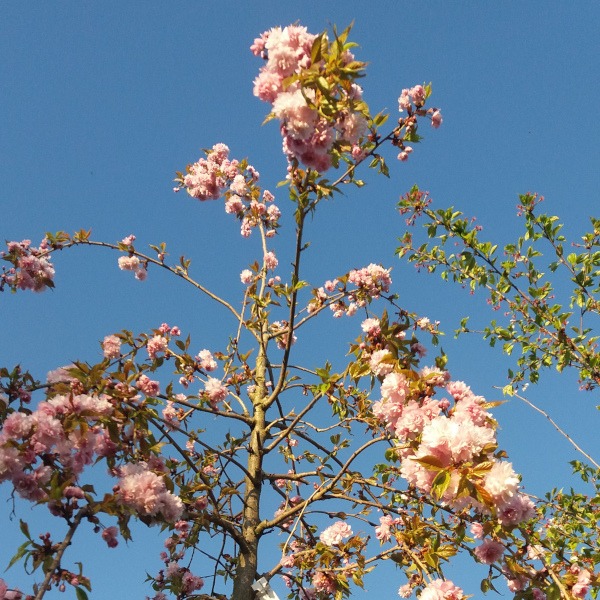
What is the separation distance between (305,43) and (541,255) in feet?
11.4

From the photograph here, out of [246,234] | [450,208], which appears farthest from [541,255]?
[246,234]

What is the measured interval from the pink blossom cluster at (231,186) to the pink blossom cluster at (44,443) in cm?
327

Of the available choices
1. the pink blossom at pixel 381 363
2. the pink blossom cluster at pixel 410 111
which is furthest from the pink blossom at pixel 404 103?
the pink blossom at pixel 381 363

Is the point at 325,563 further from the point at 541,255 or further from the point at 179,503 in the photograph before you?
the point at 541,255

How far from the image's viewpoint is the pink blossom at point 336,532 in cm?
377

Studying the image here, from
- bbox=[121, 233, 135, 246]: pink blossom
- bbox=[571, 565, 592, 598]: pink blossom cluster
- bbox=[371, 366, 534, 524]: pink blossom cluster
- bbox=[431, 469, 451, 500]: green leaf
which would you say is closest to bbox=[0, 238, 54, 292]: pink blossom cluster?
bbox=[121, 233, 135, 246]: pink blossom

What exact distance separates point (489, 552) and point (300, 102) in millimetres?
2297

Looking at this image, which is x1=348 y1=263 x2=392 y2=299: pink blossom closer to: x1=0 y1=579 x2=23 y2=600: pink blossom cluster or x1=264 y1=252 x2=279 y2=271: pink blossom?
x1=264 y1=252 x2=279 y2=271: pink blossom

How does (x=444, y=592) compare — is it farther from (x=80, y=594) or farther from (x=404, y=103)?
(x=404, y=103)

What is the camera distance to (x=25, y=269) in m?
4.25

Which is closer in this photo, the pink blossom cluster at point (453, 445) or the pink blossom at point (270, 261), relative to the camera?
the pink blossom cluster at point (453, 445)

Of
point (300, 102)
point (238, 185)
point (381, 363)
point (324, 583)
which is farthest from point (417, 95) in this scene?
point (324, 583)

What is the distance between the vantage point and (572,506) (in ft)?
16.2

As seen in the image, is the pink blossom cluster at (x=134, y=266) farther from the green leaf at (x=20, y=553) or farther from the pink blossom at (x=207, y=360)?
the green leaf at (x=20, y=553)
